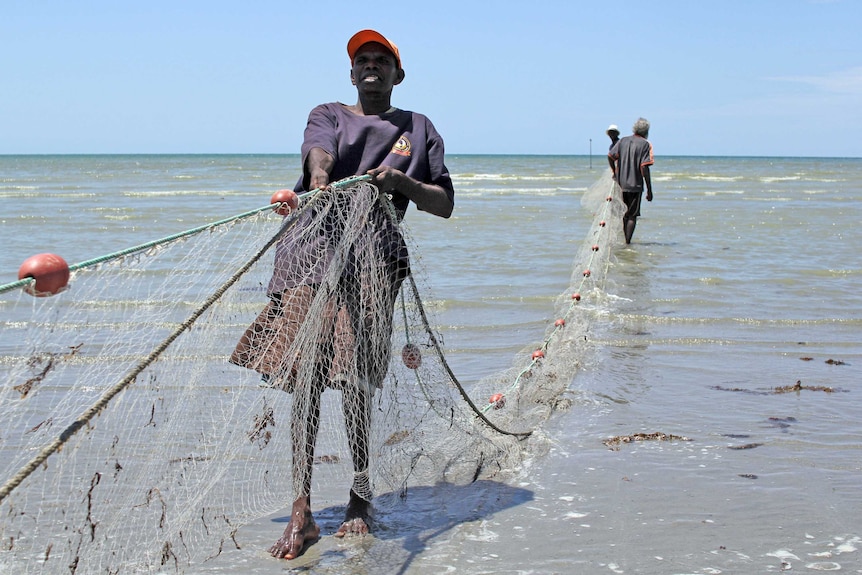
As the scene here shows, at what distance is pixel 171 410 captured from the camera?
9.37 ft

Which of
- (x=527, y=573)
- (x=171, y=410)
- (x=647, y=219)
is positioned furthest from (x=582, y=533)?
(x=647, y=219)

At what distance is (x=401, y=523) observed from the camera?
319 cm

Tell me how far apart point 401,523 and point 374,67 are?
155 centimetres

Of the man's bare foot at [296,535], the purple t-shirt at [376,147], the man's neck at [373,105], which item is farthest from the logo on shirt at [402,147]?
the man's bare foot at [296,535]

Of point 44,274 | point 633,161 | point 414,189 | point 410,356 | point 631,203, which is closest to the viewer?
point 44,274

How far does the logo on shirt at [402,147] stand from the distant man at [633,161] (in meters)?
7.97

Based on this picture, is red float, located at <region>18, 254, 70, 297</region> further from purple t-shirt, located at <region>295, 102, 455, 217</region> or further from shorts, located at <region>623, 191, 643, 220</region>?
shorts, located at <region>623, 191, 643, 220</region>

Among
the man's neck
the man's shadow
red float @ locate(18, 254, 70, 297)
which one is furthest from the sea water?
red float @ locate(18, 254, 70, 297)

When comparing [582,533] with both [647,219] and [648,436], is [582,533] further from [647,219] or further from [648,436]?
[647,219]

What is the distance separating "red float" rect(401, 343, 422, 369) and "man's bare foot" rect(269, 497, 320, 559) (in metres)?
0.68

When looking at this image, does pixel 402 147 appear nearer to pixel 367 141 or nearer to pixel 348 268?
pixel 367 141

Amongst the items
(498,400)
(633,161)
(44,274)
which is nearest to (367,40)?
(44,274)

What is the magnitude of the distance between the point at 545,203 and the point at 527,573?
20505 mm

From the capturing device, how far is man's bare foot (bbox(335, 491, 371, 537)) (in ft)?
9.89
